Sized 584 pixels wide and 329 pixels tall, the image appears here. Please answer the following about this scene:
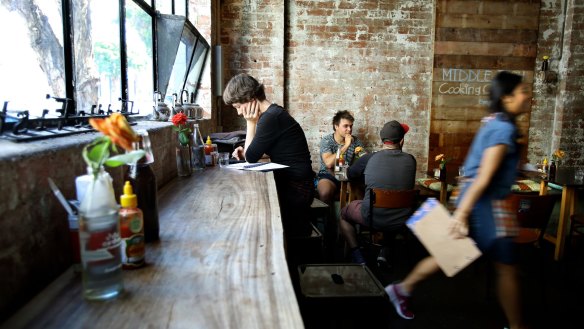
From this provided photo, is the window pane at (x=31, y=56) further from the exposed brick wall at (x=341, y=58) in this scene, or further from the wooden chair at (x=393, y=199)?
the exposed brick wall at (x=341, y=58)

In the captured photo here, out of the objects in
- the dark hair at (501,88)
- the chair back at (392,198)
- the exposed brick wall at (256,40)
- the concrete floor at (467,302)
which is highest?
the exposed brick wall at (256,40)

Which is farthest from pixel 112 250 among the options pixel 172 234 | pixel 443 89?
pixel 443 89

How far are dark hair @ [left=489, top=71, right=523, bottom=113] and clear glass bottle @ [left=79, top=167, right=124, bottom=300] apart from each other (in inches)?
74.7

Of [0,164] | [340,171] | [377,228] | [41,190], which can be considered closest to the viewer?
[0,164]

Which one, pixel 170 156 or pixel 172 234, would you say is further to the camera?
pixel 170 156

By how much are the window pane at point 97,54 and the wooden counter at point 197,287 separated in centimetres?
108

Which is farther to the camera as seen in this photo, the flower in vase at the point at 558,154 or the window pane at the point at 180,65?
the flower in vase at the point at 558,154

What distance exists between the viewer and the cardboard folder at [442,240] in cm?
207

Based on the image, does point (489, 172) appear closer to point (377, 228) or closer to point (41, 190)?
point (377, 228)

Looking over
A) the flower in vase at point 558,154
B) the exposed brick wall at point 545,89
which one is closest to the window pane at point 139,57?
the flower in vase at point 558,154

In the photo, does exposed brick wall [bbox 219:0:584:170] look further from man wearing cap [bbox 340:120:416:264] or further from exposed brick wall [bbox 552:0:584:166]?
man wearing cap [bbox 340:120:416:264]

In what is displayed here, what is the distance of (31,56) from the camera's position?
1649 millimetres

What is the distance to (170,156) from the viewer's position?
7.46 feet

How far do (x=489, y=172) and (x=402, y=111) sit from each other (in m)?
3.38
